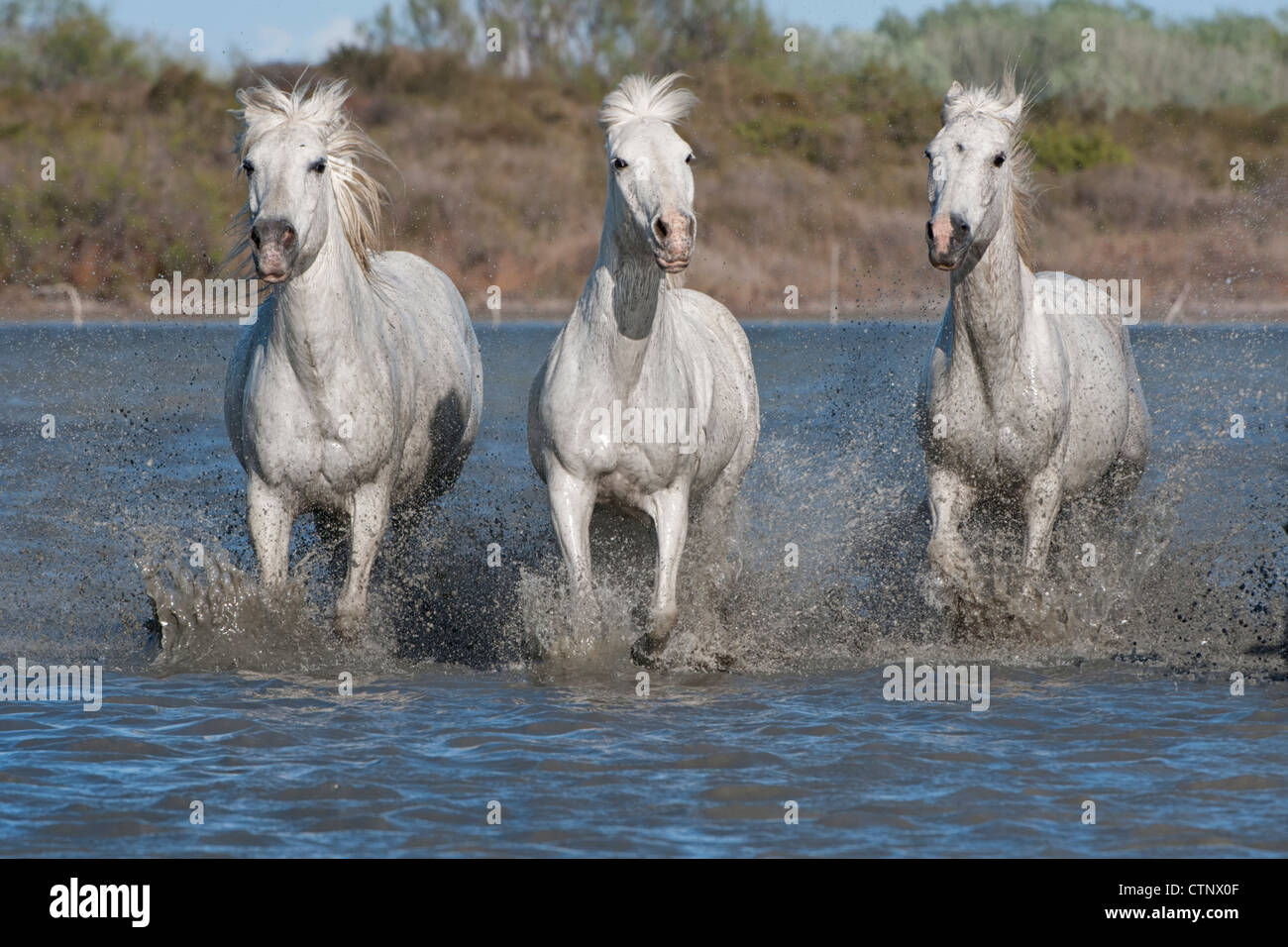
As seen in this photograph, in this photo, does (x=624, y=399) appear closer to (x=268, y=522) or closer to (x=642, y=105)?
(x=642, y=105)

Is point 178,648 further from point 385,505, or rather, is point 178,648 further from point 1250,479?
point 1250,479

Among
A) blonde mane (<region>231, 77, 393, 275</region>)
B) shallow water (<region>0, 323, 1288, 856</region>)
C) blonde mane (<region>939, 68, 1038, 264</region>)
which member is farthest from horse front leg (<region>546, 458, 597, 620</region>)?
blonde mane (<region>939, 68, 1038, 264</region>)

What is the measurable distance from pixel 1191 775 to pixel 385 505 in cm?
340

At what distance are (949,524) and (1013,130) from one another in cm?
174

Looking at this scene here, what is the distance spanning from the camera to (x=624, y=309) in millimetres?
6906

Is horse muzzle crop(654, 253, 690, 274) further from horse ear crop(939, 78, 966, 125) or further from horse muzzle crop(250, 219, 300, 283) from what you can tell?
horse ear crop(939, 78, 966, 125)

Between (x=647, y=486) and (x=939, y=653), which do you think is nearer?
(x=647, y=486)

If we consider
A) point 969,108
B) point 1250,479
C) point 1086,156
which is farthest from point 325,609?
point 1086,156

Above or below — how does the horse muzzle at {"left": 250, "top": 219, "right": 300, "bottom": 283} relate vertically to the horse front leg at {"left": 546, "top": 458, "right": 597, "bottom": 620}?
above

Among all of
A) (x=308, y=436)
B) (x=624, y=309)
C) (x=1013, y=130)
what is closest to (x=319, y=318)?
(x=308, y=436)

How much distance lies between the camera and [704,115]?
46.7 m

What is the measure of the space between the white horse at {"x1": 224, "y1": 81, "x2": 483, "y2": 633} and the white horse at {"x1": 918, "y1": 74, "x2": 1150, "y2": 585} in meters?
2.38

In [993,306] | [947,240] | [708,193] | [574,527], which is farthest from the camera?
[708,193]

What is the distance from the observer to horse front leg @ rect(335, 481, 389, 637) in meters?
7.38
